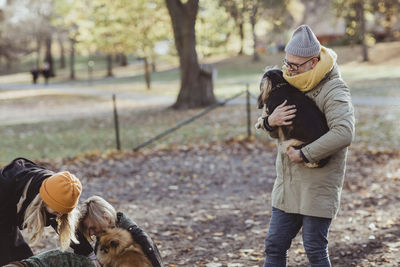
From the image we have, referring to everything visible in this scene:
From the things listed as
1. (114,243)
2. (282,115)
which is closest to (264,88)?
(282,115)

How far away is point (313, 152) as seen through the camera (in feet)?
9.43

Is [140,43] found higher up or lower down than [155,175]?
higher up

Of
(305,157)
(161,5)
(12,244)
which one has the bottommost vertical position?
(12,244)

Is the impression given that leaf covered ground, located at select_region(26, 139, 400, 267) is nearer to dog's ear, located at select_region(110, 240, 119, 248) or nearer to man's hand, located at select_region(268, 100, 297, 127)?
dog's ear, located at select_region(110, 240, 119, 248)

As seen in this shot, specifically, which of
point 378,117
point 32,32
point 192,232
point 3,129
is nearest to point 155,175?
point 192,232

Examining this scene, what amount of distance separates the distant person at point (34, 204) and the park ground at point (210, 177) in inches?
64.3

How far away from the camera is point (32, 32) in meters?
41.1

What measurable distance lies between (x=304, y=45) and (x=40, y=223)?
183cm

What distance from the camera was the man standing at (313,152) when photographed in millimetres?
2867

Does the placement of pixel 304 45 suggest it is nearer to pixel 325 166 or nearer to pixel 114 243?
pixel 325 166

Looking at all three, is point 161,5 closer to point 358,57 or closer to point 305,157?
point 358,57

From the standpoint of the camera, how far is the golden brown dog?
10.2 feet

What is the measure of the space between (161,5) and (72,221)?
68.7 ft

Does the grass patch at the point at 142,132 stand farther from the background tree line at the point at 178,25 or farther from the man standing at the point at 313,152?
the man standing at the point at 313,152
